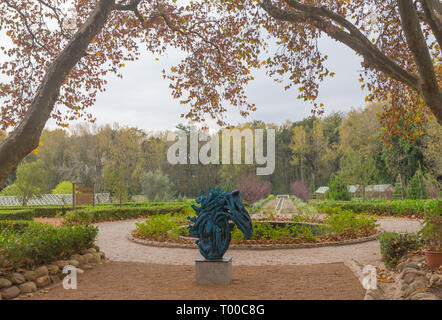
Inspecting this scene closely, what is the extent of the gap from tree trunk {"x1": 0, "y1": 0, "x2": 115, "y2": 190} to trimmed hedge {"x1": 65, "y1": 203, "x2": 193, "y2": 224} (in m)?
8.68

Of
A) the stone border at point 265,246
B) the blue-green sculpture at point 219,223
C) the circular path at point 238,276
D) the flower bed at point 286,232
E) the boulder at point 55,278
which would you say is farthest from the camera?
the flower bed at point 286,232

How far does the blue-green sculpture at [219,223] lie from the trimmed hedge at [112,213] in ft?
27.6

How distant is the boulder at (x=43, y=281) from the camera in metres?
5.03

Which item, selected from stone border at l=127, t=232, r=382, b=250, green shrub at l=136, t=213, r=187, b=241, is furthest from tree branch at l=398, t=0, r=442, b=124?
green shrub at l=136, t=213, r=187, b=241

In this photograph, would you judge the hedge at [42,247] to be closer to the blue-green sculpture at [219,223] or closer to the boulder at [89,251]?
the boulder at [89,251]

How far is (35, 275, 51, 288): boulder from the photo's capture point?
5.03m

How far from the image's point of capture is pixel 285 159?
142 ft

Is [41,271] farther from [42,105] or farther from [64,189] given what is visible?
[64,189]

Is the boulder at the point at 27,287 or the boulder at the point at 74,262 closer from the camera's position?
the boulder at the point at 27,287

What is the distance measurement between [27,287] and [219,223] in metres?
2.72


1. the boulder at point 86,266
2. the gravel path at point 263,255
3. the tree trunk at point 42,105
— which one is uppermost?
the tree trunk at point 42,105

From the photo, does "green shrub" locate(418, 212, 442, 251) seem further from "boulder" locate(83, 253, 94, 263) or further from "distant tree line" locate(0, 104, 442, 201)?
"distant tree line" locate(0, 104, 442, 201)

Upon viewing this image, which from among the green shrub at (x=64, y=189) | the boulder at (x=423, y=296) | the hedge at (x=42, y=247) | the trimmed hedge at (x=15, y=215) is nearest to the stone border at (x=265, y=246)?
the hedge at (x=42, y=247)
